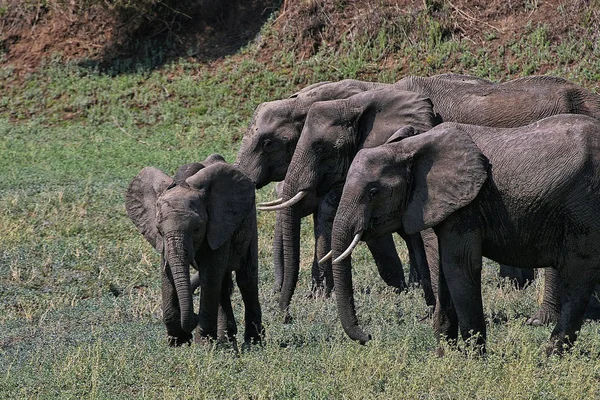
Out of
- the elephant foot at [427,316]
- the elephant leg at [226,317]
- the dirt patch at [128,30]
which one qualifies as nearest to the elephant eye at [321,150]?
the elephant leg at [226,317]

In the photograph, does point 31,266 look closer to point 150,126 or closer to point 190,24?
point 150,126

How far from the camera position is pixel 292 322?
11.7m

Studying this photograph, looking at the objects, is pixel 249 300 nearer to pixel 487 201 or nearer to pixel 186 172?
pixel 186 172

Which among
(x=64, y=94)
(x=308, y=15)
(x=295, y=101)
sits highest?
(x=295, y=101)

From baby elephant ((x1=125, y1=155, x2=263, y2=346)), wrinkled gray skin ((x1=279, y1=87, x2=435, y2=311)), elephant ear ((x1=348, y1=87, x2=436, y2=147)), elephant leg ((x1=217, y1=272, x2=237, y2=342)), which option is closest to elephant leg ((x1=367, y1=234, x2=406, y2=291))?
wrinkled gray skin ((x1=279, y1=87, x2=435, y2=311))

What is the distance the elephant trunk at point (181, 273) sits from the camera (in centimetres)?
952

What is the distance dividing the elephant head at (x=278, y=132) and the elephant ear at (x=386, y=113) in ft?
3.33

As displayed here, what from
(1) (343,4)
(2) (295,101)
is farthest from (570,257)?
(1) (343,4)

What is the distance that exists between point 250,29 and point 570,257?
683 inches

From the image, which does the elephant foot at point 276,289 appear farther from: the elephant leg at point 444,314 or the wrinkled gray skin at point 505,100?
the elephant leg at point 444,314

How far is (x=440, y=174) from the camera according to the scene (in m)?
9.27

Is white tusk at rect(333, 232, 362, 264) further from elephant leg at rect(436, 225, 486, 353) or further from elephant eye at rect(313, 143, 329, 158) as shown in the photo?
elephant eye at rect(313, 143, 329, 158)

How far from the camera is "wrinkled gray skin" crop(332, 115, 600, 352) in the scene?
916 cm

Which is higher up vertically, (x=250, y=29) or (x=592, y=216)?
(x=592, y=216)
